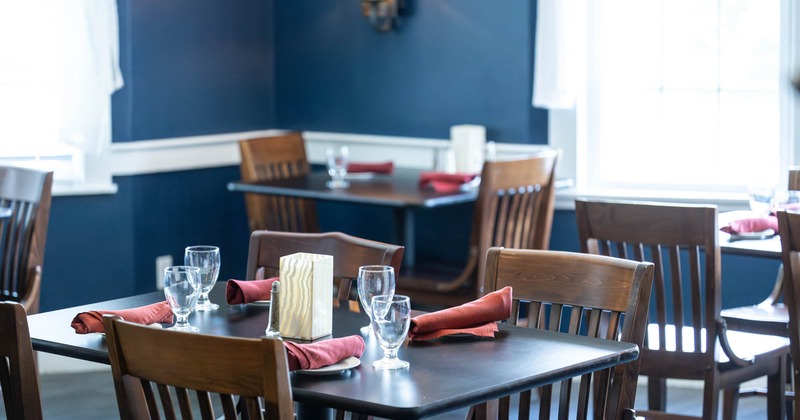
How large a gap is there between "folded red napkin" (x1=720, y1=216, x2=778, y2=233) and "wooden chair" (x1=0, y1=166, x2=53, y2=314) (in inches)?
82.8

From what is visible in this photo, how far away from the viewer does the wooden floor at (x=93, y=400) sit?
165 inches

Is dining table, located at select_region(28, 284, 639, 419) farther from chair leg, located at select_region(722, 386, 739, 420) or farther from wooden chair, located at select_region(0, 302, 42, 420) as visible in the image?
chair leg, located at select_region(722, 386, 739, 420)

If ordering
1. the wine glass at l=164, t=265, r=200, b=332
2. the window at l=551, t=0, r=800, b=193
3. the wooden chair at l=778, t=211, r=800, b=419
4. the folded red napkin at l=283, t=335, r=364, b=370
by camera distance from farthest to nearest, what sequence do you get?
the window at l=551, t=0, r=800, b=193
the wooden chair at l=778, t=211, r=800, b=419
the wine glass at l=164, t=265, r=200, b=332
the folded red napkin at l=283, t=335, r=364, b=370

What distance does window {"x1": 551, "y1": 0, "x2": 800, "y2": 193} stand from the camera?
14.3 feet

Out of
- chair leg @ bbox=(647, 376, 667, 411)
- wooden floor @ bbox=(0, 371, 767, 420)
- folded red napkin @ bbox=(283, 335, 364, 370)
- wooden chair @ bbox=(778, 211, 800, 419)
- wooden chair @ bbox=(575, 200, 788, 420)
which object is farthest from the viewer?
wooden floor @ bbox=(0, 371, 767, 420)

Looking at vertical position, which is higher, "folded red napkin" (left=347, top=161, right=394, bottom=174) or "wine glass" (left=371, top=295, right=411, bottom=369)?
"folded red napkin" (left=347, top=161, right=394, bottom=174)

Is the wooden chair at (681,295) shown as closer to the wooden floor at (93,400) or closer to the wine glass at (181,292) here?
the wooden floor at (93,400)

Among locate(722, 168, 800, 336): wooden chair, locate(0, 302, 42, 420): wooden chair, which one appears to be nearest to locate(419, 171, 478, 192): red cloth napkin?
locate(722, 168, 800, 336): wooden chair

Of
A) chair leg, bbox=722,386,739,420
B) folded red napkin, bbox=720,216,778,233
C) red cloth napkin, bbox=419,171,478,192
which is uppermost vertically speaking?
red cloth napkin, bbox=419,171,478,192

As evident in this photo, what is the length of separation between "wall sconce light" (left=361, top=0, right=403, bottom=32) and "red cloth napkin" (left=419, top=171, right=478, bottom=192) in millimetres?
964

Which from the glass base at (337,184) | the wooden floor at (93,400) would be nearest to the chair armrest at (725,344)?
the wooden floor at (93,400)

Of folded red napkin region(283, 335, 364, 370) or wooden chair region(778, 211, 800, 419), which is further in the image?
wooden chair region(778, 211, 800, 419)

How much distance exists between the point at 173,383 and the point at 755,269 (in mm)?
3037

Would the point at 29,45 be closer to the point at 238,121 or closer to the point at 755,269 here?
the point at 238,121
